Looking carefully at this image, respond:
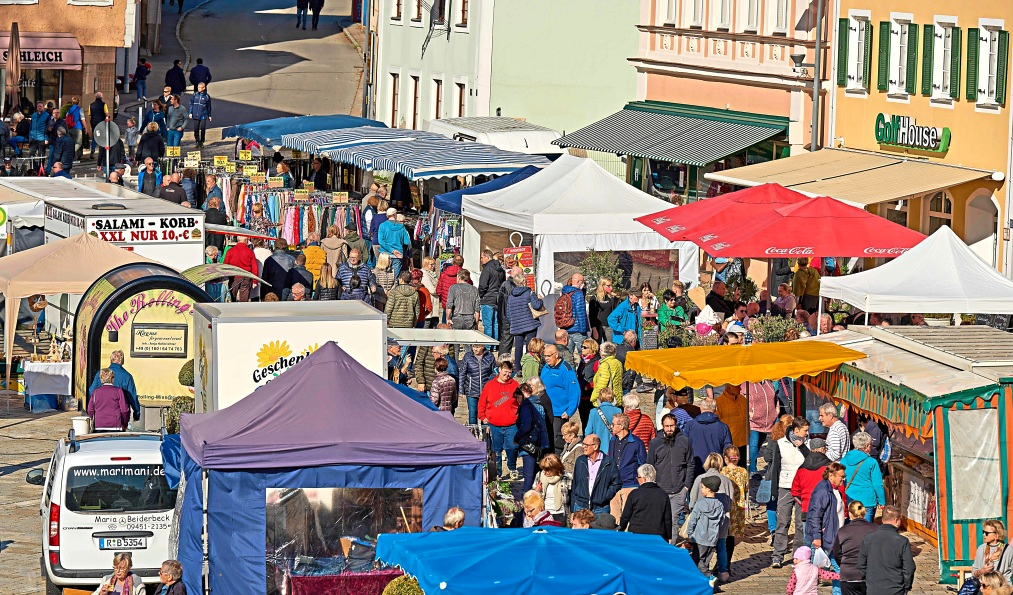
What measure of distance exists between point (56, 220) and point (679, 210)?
932 centimetres

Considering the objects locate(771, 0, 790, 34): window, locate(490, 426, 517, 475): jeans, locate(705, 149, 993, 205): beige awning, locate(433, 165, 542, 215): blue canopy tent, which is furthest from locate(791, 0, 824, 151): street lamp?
locate(490, 426, 517, 475): jeans

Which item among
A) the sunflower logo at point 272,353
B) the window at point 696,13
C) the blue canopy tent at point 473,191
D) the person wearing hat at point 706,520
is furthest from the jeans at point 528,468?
the window at point 696,13

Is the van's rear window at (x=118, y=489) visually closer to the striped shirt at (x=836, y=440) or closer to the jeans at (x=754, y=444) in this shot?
the striped shirt at (x=836, y=440)

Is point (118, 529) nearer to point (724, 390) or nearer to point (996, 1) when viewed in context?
point (724, 390)

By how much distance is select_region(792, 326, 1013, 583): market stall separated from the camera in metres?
17.7

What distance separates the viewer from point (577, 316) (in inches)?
999

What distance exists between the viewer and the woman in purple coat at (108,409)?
825 inches

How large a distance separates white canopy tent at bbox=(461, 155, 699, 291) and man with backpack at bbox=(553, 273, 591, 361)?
3.29m

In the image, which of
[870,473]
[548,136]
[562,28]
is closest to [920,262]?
[870,473]

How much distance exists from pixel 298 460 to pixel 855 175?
1665cm

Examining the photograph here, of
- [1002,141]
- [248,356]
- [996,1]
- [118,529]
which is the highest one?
[996,1]

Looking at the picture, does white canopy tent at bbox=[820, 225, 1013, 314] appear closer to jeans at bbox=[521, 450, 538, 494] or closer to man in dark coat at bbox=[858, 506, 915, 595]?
jeans at bbox=[521, 450, 538, 494]

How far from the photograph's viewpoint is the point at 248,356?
18266mm

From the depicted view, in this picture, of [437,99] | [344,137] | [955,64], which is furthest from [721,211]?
[437,99]
